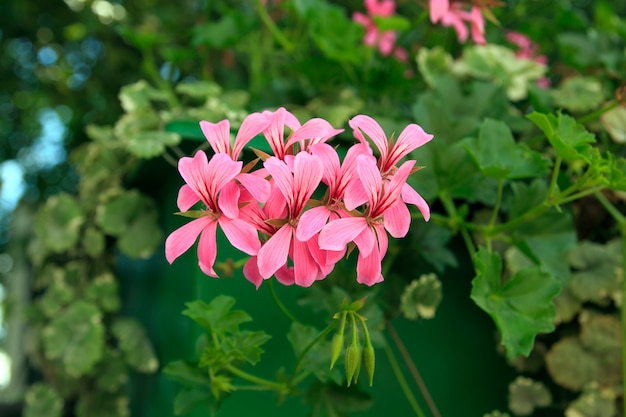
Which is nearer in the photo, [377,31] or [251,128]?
[251,128]

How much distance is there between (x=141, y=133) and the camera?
0.95 metres

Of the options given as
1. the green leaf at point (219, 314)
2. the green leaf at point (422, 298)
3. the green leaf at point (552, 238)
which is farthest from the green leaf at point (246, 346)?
the green leaf at point (552, 238)

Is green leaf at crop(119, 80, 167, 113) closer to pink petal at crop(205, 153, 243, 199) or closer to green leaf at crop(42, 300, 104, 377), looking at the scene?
green leaf at crop(42, 300, 104, 377)

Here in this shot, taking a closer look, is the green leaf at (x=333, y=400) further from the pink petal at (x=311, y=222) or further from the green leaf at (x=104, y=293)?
the green leaf at (x=104, y=293)

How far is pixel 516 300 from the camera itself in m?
0.67

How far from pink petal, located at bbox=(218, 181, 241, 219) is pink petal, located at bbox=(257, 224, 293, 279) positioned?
0.04m

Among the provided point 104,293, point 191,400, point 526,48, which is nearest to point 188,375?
point 191,400

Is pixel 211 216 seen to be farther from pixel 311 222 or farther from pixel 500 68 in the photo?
pixel 500 68

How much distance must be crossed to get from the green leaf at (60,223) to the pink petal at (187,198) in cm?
64

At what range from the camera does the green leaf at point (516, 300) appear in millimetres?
622

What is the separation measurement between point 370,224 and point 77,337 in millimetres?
720

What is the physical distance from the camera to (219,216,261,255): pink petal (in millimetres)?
495

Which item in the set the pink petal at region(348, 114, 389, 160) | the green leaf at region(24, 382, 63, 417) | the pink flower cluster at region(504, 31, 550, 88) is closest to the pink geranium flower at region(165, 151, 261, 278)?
the pink petal at region(348, 114, 389, 160)

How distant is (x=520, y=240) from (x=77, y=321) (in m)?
0.72
